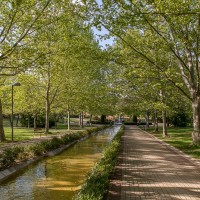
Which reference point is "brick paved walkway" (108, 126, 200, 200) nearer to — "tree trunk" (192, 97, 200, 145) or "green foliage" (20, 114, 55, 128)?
"tree trunk" (192, 97, 200, 145)

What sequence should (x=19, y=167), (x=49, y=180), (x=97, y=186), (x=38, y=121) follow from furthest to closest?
(x=38, y=121)
(x=19, y=167)
(x=49, y=180)
(x=97, y=186)

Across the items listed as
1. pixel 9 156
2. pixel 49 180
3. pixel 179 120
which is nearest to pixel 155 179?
pixel 49 180

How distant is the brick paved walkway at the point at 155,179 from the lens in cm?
947

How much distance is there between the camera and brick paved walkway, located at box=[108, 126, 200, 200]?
9.47 m

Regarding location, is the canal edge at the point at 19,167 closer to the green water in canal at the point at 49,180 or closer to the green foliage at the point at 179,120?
the green water in canal at the point at 49,180

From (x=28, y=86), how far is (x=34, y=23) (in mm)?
20377

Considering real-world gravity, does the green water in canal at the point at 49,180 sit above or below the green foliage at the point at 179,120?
below

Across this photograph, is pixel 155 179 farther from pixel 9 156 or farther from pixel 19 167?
pixel 9 156

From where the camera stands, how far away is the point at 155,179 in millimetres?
11820

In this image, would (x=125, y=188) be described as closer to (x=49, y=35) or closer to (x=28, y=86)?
(x=49, y=35)

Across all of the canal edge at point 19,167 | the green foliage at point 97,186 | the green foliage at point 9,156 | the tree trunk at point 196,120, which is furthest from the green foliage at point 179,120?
the green foliage at point 97,186

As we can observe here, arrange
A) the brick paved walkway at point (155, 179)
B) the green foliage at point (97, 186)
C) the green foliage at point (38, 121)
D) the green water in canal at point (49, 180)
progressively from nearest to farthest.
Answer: the green foliage at point (97, 186)
the brick paved walkway at point (155, 179)
the green water in canal at point (49, 180)
the green foliage at point (38, 121)

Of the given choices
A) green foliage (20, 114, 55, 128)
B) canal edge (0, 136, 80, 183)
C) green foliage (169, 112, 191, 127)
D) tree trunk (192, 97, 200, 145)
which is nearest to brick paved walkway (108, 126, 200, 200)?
canal edge (0, 136, 80, 183)

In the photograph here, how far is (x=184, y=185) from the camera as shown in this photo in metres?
Answer: 10.8
